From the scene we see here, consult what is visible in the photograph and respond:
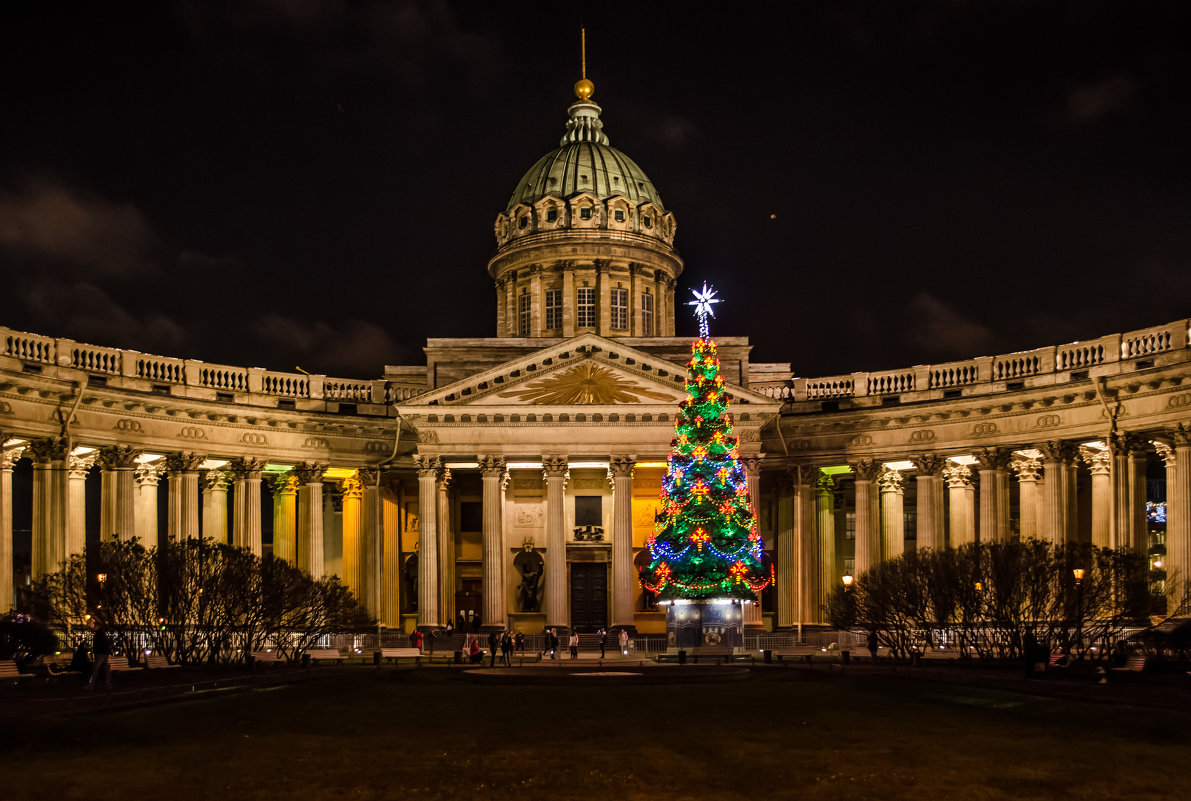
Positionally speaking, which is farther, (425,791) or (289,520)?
(289,520)

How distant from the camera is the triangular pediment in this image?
2435 inches

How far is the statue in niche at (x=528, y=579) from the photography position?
2675 inches

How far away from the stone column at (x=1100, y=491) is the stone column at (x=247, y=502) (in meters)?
33.6

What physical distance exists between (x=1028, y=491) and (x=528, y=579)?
74.6 ft

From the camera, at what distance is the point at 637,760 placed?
72.0ft

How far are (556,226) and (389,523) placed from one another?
19907mm

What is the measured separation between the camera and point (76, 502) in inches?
2170

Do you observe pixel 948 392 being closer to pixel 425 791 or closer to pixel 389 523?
pixel 389 523

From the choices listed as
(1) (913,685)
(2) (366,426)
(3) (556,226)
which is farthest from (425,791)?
(3) (556,226)

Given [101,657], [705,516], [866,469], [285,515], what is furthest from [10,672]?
[866,469]

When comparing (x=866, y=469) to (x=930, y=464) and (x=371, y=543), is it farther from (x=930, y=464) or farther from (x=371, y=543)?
(x=371, y=543)

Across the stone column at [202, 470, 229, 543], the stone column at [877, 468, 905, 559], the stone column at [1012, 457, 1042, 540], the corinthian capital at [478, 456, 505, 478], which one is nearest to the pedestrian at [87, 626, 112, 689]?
the corinthian capital at [478, 456, 505, 478]

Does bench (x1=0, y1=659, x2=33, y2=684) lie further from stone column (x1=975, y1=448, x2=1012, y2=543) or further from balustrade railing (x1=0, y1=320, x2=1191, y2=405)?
stone column (x1=975, y1=448, x2=1012, y2=543)

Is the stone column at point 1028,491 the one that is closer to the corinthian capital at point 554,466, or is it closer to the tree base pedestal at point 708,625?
the tree base pedestal at point 708,625
